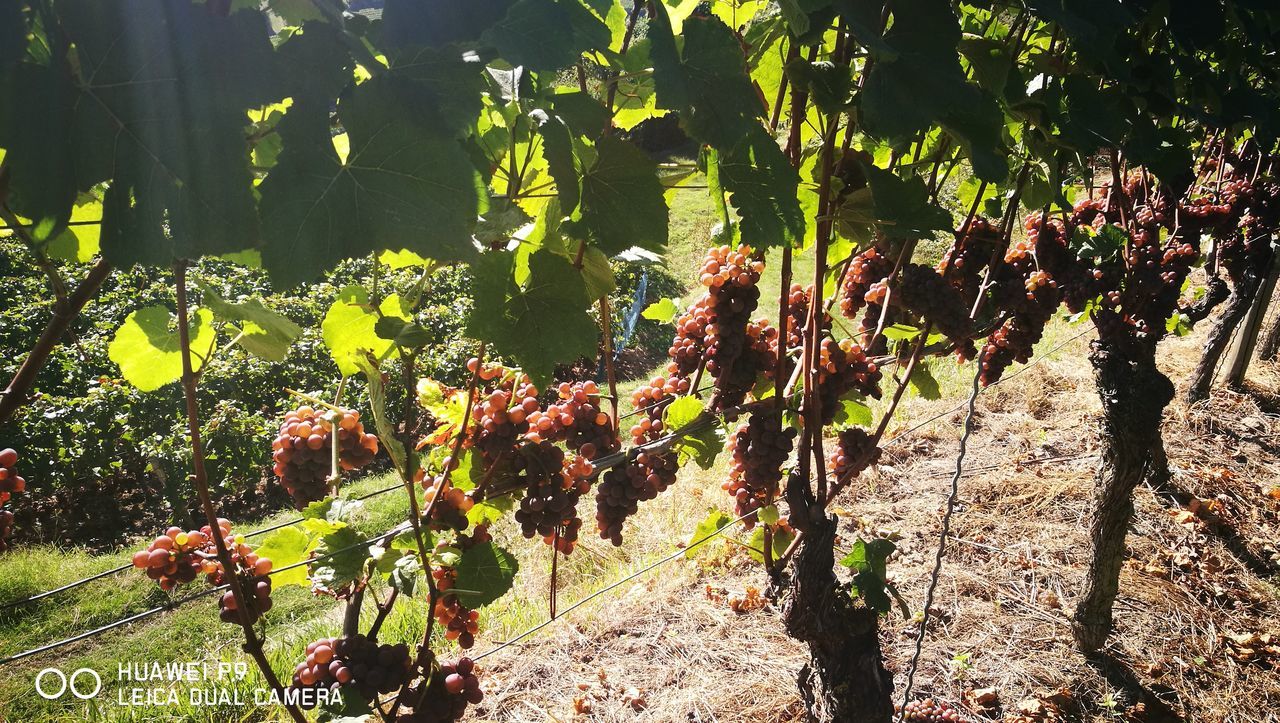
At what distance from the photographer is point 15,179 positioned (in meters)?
0.46

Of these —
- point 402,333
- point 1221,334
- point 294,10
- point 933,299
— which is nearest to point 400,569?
point 402,333

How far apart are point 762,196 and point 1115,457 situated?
7.28ft

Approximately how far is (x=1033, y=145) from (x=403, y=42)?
45.2 inches

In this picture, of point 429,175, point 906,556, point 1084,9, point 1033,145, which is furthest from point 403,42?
point 906,556

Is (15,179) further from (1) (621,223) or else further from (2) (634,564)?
(2) (634,564)

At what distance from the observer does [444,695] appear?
106 centimetres

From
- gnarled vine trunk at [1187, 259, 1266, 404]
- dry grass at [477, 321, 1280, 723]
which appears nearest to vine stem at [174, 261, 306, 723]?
dry grass at [477, 321, 1280, 723]

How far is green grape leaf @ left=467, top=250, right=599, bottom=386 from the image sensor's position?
0.78 metres

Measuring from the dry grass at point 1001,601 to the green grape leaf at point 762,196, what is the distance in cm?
162

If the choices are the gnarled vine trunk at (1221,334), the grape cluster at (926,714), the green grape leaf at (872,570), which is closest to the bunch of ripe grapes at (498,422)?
the green grape leaf at (872,570)

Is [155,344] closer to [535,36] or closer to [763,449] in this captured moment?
[535,36]

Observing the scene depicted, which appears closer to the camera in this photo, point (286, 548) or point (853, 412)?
point (286, 548)

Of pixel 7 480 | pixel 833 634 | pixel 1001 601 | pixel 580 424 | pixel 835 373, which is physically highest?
pixel 835 373

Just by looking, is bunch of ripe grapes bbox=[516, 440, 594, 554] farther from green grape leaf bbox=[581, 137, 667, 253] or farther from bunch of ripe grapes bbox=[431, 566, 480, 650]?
green grape leaf bbox=[581, 137, 667, 253]
